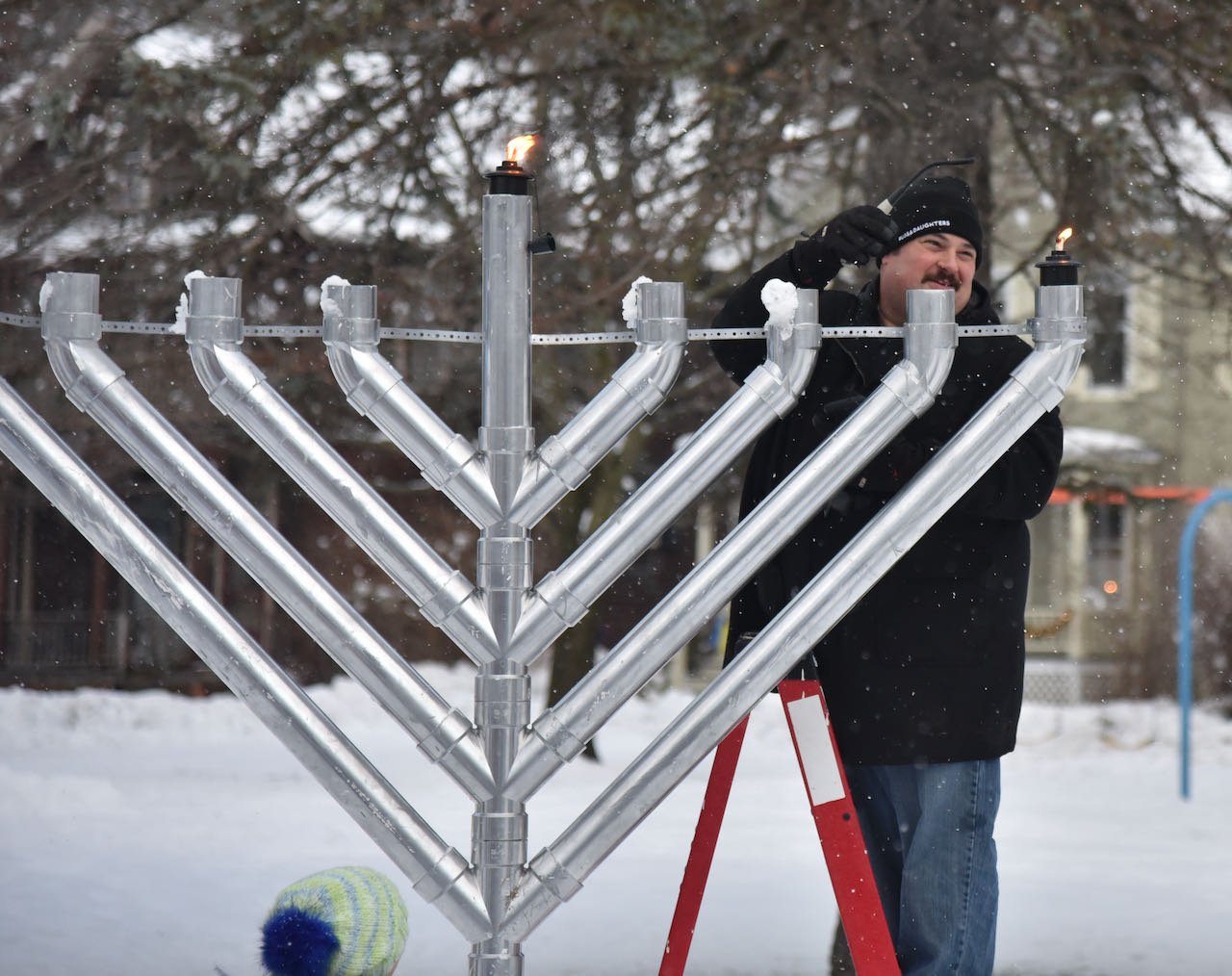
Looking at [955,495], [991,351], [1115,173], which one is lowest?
[955,495]

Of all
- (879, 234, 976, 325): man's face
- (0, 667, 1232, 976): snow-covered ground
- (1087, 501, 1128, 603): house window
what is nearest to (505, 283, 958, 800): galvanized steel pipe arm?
(879, 234, 976, 325): man's face

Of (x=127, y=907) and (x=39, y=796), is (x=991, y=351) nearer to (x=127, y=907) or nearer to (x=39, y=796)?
(x=127, y=907)

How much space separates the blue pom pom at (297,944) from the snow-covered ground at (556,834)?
1152 millimetres

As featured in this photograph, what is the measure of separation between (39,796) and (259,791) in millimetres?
895

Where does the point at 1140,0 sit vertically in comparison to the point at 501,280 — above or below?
Answer: above

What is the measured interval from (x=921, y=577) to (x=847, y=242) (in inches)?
21.0

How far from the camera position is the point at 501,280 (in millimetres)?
1911

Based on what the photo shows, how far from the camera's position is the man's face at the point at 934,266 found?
2.30m

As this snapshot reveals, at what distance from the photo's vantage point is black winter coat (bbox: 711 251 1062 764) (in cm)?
220

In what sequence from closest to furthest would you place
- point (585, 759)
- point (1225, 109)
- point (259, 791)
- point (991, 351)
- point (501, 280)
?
point (501, 280) → point (991, 351) → point (1225, 109) → point (259, 791) → point (585, 759)

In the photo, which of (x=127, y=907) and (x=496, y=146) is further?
(x=496, y=146)

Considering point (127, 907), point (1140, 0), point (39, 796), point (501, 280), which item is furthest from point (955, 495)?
point (39, 796)

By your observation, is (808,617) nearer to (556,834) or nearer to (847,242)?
(847,242)

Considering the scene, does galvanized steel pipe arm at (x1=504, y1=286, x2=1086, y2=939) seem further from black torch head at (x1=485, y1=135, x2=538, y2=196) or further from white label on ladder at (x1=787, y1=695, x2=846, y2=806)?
black torch head at (x1=485, y1=135, x2=538, y2=196)
